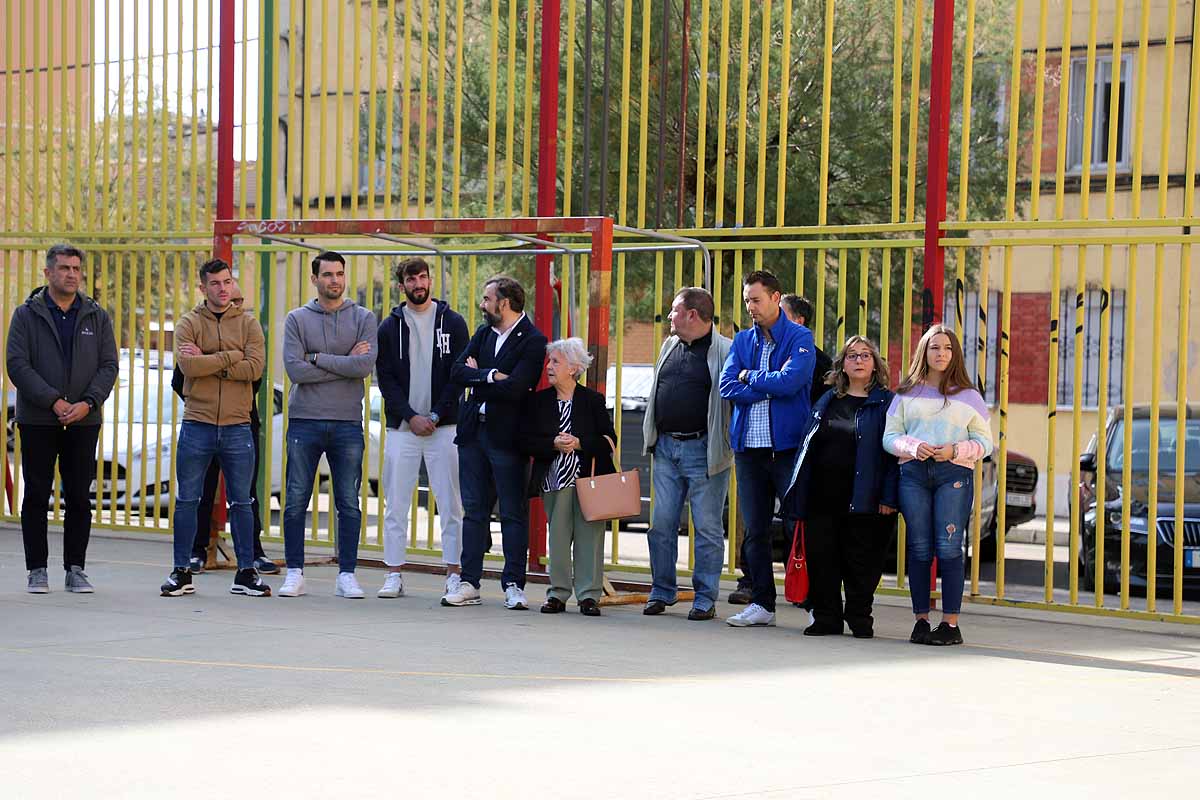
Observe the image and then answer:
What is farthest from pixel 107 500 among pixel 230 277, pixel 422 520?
pixel 230 277

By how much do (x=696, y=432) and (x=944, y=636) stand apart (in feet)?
5.79

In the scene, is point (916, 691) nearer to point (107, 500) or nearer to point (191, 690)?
point (191, 690)

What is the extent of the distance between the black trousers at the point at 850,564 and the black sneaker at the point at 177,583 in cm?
364

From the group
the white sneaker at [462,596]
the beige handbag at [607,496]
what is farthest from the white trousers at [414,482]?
the beige handbag at [607,496]

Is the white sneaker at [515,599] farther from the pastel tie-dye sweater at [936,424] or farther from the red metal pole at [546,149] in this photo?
the pastel tie-dye sweater at [936,424]

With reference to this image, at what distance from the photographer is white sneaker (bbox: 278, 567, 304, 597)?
1057 cm

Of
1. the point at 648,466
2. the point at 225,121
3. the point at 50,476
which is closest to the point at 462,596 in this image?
the point at 50,476

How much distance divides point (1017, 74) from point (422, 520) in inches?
379

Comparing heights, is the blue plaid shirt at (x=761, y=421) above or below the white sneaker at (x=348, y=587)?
above

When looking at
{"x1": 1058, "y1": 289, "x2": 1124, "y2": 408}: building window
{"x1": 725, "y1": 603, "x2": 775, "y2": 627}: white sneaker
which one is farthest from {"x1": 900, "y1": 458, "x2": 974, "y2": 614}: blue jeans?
{"x1": 1058, "y1": 289, "x2": 1124, "y2": 408}: building window

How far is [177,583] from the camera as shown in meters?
10.4

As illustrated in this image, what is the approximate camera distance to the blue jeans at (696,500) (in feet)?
32.7

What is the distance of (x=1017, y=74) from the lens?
→ 10.7 m

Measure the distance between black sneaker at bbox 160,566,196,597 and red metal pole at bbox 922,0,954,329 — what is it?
4571 mm
